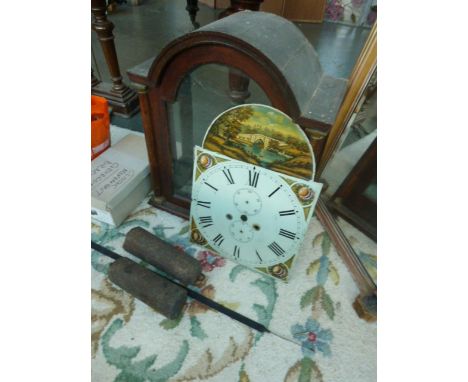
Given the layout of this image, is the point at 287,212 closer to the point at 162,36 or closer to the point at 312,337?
the point at 312,337

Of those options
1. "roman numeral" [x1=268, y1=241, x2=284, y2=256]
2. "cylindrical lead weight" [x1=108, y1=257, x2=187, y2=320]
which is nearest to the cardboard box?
"cylindrical lead weight" [x1=108, y1=257, x2=187, y2=320]

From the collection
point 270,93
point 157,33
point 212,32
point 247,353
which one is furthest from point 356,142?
point 157,33

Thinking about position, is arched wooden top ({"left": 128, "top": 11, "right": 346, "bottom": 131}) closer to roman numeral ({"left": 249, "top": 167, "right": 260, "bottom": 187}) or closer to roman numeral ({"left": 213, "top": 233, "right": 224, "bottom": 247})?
roman numeral ({"left": 249, "top": 167, "right": 260, "bottom": 187})

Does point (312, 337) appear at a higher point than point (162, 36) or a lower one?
lower

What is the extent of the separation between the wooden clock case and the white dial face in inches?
4.4

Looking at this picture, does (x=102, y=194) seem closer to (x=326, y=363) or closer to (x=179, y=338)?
(x=179, y=338)

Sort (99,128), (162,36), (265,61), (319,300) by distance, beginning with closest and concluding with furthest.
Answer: (265,61), (319,300), (99,128), (162,36)

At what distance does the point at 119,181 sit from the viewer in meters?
0.69

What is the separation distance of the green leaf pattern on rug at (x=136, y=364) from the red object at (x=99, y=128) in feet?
1.53

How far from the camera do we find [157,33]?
A: 1889 mm

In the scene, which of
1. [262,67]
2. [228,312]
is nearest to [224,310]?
[228,312]

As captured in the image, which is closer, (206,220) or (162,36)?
(206,220)

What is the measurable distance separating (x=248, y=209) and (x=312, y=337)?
0.28 m

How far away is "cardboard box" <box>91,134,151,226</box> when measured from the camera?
663mm
